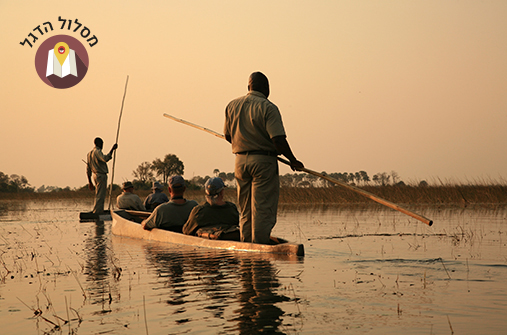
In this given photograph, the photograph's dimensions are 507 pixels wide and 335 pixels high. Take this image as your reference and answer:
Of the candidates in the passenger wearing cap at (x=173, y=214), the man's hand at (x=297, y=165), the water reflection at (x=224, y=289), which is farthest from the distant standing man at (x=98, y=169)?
the man's hand at (x=297, y=165)

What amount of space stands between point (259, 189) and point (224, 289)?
2693 mm

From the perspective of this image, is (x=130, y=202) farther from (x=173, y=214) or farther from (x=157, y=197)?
(x=173, y=214)

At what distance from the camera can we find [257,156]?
787 cm

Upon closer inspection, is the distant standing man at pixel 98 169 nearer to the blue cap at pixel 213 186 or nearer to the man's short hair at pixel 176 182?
the man's short hair at pixel 176 182

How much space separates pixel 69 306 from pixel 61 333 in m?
0.89

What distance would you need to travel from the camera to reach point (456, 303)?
4656mm

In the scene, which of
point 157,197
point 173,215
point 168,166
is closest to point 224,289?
point 173,215

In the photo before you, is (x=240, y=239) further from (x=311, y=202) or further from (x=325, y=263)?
(x=311, y=202)

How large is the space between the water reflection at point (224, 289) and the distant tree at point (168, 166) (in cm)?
6597

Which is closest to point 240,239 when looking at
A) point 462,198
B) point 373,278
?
point 373,278

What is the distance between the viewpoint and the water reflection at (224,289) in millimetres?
4195

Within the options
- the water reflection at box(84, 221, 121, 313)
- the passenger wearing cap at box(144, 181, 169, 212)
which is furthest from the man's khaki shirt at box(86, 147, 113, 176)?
the water reflection at box(84, 221, 121, 313)

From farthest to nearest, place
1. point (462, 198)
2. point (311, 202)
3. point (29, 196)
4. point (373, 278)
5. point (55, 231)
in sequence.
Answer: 1. point (29, 196)
2. point (311, 202)
3. point (462, 198)
4. point (55, 231)
5. point (373, 278)

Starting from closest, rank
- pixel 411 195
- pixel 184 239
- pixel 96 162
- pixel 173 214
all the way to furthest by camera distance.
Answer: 1. pixel 184 239
2. pixel 173 214
3. pixel 96 162
4. pixel 411 195
